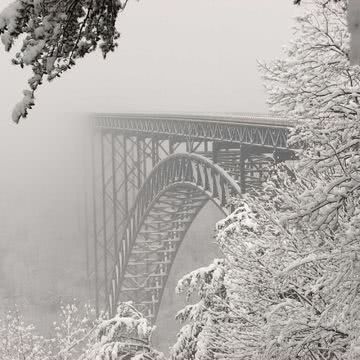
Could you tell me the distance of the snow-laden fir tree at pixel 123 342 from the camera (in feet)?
24.9

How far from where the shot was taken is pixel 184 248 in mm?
64750

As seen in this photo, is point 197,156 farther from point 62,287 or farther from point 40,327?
point 62,287

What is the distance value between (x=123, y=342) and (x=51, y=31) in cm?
592

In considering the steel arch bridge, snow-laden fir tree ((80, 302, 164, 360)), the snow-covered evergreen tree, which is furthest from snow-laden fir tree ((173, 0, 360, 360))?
the steel arch bridge

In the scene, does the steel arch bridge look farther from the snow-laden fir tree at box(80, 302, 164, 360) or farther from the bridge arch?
the snow-laden fir tree at box(80, 302, 164, 360)

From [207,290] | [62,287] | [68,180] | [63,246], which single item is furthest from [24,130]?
[207,290]

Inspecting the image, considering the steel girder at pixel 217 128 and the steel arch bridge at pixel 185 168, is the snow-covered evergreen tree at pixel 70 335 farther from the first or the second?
the steel girder at pixel 217 128

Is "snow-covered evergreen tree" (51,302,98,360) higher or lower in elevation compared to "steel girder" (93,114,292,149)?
lower

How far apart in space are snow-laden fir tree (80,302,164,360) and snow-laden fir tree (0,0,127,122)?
5329mm

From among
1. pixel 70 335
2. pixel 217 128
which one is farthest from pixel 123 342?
pixel 217 128

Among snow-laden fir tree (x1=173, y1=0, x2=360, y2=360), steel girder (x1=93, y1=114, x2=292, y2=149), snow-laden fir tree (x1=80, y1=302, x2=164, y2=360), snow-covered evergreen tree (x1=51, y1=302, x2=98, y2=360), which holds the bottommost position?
snow-covered evergreen tree (x1=51, y1=302, x2=98, y2=360)

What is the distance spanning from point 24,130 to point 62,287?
5126cm

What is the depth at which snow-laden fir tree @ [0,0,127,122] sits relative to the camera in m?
2.40

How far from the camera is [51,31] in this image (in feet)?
8.35
